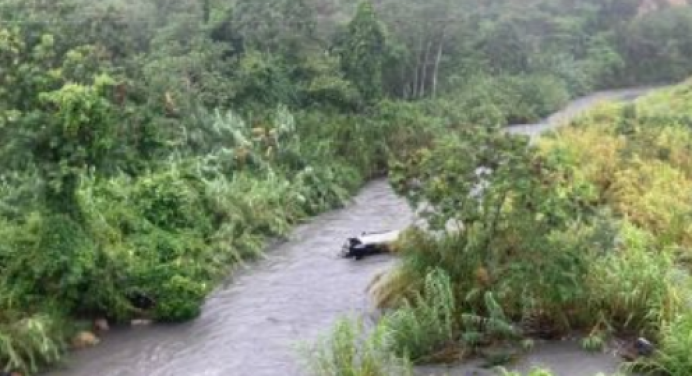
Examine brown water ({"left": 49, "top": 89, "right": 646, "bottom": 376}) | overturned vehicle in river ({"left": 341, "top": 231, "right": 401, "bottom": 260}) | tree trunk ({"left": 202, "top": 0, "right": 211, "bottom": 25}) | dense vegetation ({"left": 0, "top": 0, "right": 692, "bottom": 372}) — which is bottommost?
brown water ({"left": 49, "top": 89, "right": 646, "bottom": 376})

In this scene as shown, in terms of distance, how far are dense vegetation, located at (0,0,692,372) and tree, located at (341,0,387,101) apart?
0.08m

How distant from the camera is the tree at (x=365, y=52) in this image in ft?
128

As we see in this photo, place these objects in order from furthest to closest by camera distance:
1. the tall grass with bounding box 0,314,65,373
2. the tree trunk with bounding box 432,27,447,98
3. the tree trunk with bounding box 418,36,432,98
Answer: the tree trunk with bounding box 432,27,447,98 → the tree trunk with bounding box 418,36,432,98 → the tall grass with bounding box 0,314,65,373

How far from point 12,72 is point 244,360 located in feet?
29.7

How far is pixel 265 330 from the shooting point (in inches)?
667

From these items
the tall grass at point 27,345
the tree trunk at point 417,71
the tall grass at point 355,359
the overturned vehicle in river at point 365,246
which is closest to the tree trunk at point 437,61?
the tree trunk at point 417,71

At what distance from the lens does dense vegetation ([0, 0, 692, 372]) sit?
1543cm

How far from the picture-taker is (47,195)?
53.9 feet

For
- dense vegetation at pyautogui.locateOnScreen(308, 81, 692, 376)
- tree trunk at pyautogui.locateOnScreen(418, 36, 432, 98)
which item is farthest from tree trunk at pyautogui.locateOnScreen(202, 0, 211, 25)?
dense vegetation at pyautogui.locateOnScreen(308, 81, 692, 376)

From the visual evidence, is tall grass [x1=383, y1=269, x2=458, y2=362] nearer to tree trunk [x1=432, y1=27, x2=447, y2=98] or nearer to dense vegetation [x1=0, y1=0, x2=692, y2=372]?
dense vegetation [x1=0, y1=0, x2=692, y2=372]

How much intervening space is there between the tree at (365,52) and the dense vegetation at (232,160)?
82 mm

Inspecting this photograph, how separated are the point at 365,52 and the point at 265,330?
24.2 m

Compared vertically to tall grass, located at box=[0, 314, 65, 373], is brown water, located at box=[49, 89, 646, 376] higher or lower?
lower

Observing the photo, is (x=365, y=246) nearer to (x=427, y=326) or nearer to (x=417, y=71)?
(x=427, y=326)
